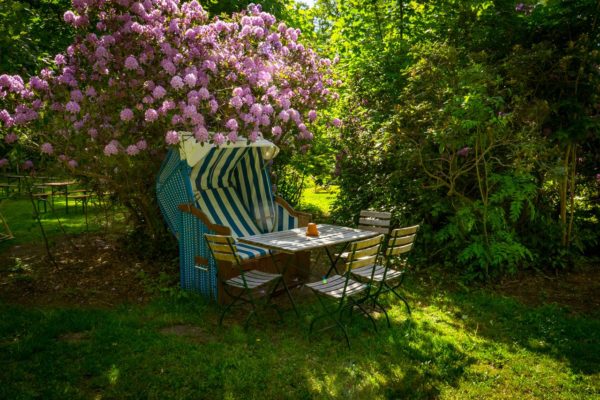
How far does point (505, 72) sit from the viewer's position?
22.2 ft

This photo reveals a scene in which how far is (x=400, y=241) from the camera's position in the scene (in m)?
4.97

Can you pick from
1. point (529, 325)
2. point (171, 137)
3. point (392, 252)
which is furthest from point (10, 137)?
point (529, 325)

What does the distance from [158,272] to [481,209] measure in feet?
15.0

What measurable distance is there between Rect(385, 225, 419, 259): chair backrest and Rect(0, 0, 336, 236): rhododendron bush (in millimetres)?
2111

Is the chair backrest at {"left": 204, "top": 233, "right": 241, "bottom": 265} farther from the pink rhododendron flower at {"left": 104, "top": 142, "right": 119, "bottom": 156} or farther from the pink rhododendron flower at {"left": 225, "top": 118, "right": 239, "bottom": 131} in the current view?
the pink rhododendron flower at {"left": 104, "top": 142, "right": 119, "bottom": 156}

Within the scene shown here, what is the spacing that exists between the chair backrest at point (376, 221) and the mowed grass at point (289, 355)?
119 centimetres

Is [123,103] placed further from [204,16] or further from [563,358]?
[563,358]

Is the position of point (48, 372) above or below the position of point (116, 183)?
below

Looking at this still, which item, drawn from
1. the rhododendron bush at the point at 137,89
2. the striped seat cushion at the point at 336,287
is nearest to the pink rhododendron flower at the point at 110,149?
the rhododendron bush at the point at 137,89

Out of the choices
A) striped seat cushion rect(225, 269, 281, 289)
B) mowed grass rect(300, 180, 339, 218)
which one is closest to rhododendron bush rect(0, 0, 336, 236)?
striped seat cushion rect(225, 269, 281, 289)

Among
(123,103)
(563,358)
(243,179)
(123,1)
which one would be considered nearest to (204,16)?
(123,1)

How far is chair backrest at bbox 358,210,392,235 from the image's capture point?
6.22 m

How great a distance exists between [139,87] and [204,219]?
67.5 inches

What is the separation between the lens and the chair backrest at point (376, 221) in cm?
622
